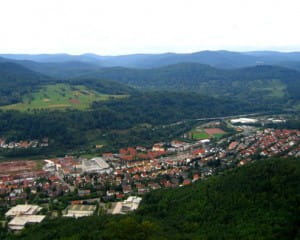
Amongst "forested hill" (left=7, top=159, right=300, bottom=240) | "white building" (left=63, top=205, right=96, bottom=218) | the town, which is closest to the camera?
"forested hill" (left=7, top=159, right=300, bottom=240)

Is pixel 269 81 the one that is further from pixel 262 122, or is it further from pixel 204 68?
pixel 262 122

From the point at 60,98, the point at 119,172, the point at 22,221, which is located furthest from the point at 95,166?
the point at 60,98

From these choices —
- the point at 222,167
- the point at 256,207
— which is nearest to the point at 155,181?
the point at 222,167

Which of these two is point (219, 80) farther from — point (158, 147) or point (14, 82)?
point (158, 147)

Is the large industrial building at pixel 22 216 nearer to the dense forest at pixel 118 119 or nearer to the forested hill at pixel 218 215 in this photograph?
the forested hill at pixel 218 215

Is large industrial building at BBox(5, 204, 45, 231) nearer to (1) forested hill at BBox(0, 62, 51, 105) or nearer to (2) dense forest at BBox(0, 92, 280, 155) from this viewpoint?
(2) dense forest at BBox(0, 92, 280, 155)

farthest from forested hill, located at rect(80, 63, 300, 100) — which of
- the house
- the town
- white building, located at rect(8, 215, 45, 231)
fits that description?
white building, located at rect(8, 215, 45, 231)

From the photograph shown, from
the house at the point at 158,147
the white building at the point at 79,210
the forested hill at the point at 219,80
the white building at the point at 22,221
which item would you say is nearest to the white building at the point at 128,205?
the white building at the point at 79,210
